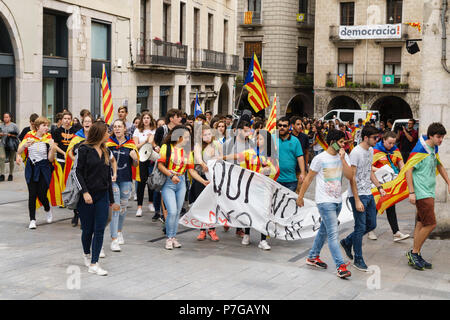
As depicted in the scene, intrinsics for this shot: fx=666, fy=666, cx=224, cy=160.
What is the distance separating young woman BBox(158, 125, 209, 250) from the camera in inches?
345

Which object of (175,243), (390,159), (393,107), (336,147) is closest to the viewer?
(336,147)

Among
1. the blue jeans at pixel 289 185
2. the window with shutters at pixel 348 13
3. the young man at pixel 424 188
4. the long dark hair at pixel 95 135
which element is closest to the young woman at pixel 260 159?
the blue jeans at pixel 289 185

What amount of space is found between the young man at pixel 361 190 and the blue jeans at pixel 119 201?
295cm

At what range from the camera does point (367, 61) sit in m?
44.8

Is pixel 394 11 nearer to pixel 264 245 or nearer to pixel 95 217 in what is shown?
pixel 264 245

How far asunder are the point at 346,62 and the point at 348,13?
11.0 feet

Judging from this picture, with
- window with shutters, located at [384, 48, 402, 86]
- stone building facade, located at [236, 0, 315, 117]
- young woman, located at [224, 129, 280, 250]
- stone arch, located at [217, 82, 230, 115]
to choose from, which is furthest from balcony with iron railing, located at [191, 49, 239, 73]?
young woman, located at [224, 129, 280, 250]

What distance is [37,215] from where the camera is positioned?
36.4 feet

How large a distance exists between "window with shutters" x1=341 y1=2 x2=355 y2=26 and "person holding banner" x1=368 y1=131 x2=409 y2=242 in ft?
120

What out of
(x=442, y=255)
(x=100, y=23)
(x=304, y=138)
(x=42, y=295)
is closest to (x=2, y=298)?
(x=42, y=295)

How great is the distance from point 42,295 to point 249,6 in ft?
144

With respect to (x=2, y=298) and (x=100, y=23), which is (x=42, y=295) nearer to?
(x=2, y=298)

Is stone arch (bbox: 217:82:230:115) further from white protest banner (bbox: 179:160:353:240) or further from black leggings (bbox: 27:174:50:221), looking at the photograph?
white protest banner (bbox: 179:160:353:240)

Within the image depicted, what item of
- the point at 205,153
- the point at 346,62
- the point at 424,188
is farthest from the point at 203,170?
the point at 346,62
